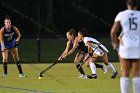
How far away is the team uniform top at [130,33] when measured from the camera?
8.39 m

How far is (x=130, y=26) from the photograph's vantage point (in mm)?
8422

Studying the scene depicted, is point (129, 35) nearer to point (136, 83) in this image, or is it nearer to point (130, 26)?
point (130, 26)

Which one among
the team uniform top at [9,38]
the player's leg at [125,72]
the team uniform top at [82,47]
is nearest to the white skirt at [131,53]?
the player's leg at [125,72]

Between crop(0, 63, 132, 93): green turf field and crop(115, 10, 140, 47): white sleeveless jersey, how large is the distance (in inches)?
108

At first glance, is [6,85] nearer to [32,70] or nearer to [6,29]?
[6,29]

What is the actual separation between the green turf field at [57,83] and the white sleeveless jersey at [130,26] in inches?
108

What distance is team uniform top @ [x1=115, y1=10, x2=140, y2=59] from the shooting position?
27.5ft

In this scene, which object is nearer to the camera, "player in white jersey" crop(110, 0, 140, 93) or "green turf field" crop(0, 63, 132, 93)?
"player in white jersey" crop(110, 0, 140, 93)

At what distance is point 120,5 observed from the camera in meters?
32.2

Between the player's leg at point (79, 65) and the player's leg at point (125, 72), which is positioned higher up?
the player's leg at point (125, 72)

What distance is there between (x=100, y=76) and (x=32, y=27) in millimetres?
18208

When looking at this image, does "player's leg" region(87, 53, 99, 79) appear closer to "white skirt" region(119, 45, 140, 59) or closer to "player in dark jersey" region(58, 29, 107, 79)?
"player in dark jersey" region(58, 29, 107, 79)

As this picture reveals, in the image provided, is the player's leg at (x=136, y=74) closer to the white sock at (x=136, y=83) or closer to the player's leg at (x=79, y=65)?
the white sock at (x=136, y=83)

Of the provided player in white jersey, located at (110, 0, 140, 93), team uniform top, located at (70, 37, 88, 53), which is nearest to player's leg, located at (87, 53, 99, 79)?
team uniform top, located at (70, 37, 88, 53)
